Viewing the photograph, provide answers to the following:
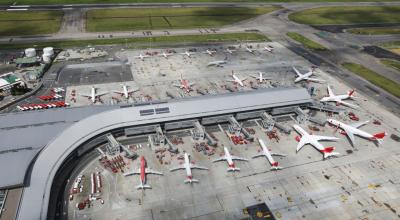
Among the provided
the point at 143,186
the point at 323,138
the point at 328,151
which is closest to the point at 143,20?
the point at 323,138

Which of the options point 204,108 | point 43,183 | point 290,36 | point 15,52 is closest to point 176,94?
point 204,108

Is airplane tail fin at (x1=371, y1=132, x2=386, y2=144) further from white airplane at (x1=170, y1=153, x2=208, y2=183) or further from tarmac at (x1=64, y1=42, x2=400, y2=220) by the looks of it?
white airplane at (x1=170, y1=153, x2=208, y2=183)

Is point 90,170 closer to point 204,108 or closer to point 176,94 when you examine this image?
point 204,108

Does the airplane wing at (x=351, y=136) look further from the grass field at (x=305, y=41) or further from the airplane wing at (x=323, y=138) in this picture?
the grass field at (x=305, y=41)

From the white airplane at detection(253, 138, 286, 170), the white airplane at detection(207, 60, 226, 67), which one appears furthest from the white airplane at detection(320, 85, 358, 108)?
the white airplane at detection(207, 60, 226, 67)

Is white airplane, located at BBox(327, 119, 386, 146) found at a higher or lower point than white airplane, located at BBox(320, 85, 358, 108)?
lower

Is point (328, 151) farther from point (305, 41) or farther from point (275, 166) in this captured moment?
point (305, 41)
